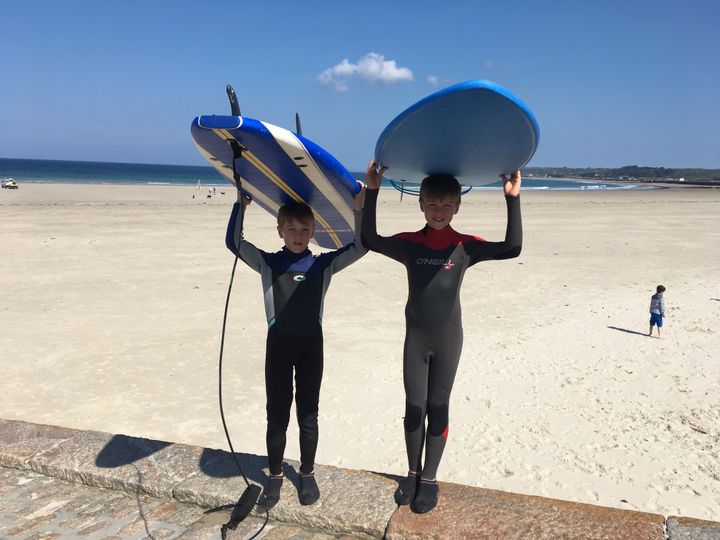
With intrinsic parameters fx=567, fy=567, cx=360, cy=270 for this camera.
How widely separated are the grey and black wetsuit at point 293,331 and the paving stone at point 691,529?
1.83 m

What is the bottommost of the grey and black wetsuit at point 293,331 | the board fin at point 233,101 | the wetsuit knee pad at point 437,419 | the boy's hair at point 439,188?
the wetsuit knee pad at point 437,419

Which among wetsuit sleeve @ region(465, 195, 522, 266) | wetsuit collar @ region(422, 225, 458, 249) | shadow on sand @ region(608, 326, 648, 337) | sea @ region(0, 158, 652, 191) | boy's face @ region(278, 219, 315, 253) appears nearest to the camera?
wetsuit sleeve @ region(465, 195, 522, 266)

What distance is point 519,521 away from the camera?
2807 millimetres

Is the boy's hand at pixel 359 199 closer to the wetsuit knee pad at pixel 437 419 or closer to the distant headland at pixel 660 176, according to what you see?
the wetsuit knee pad at pixel 437 419

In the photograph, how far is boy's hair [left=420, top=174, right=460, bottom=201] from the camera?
115 inches

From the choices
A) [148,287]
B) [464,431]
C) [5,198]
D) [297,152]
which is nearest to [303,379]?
[297,152]

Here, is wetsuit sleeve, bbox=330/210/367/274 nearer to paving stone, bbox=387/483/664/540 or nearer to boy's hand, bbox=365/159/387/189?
boy's hand, bbox=365/159/387/189

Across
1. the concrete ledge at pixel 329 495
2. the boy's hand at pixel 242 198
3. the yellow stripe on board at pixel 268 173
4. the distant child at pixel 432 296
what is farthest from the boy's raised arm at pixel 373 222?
the concrete ledge at pixel 329 495

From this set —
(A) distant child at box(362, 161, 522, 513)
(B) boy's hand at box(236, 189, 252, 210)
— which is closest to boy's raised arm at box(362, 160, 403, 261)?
(A) distant child at box(362, 161, 522, 513)

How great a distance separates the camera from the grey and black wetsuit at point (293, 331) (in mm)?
3012

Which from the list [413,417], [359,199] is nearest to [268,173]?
[359,199]

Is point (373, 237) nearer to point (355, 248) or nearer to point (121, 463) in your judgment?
point (355, 248)

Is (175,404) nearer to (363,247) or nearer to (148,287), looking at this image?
(363,247)

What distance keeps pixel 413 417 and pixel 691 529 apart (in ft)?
4.64
